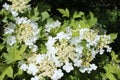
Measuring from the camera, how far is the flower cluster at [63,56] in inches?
106

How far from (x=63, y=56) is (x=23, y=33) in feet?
1.36

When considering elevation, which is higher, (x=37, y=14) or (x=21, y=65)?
(x=37, y=14)

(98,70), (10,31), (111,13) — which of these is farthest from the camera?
(111,13)

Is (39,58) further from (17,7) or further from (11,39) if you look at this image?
(17,7)

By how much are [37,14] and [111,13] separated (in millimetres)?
1706

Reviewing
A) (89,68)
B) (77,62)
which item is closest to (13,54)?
(77,62)

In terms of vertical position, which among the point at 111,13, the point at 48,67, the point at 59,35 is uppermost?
the point at 59,35

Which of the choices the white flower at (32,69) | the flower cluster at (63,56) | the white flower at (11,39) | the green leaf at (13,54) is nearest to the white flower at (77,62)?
the flower cluster at (63,56)

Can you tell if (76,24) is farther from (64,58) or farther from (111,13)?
(111,13)

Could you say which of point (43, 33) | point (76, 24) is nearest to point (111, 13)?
point (76, 24)

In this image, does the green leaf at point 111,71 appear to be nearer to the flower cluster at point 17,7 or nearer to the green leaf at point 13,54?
the green leaf at point 13,54

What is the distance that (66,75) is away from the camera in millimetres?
2957

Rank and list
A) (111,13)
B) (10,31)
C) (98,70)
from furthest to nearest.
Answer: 1. (111,13)
2. (98,70)
3. (10,31)

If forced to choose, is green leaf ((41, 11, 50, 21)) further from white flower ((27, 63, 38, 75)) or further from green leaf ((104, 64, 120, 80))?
green leaf ((104, 64, 120, 80))
